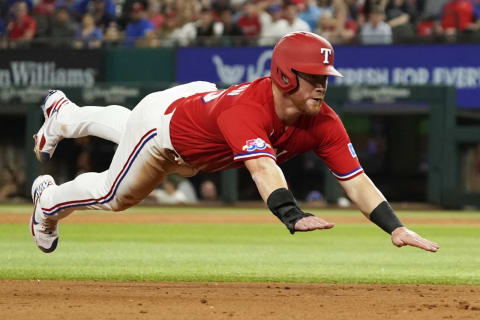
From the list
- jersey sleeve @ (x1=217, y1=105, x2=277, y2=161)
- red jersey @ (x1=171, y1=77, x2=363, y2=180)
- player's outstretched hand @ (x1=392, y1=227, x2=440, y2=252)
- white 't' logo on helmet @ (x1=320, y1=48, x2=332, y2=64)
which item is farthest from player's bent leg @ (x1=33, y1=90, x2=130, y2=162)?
player's outstretched hand @ (x1=392, y1=227, x2=440, y2=252)

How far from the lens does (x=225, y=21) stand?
19875mm

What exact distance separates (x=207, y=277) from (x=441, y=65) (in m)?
11.5

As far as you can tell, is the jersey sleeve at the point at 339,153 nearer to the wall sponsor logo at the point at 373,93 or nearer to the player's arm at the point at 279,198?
the player's arm at the point at 279,198

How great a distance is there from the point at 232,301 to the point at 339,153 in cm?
128

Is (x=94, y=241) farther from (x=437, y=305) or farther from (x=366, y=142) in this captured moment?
(x=366, y=142)

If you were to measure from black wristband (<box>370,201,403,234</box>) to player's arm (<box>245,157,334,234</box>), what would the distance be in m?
0.85

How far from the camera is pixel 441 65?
62.5 feet

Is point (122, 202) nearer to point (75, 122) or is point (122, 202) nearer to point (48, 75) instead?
point (75, 122)

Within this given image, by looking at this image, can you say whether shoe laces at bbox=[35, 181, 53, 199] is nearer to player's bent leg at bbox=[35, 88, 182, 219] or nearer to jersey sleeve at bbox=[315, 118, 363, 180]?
player's bent leg at bbox=[35, 88, 182, 219]

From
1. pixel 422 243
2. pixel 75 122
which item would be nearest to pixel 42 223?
pixel 75 122

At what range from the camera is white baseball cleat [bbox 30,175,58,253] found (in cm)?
816

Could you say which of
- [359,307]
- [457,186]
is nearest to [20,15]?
[457,186]

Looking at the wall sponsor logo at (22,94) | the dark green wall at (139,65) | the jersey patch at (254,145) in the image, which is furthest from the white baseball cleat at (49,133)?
the wall sponsor logo at (22,94)

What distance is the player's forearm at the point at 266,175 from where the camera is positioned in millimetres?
5926
